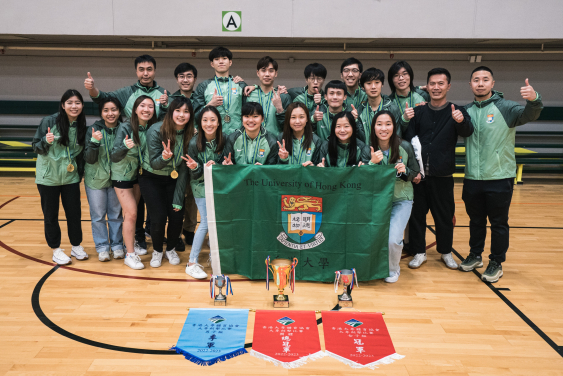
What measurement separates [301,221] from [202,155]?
107cm

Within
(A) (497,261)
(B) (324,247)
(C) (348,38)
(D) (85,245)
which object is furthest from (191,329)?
(C) (348,38)

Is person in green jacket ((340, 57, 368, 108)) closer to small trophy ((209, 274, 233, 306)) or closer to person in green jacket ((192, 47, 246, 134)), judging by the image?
person in green jacket ((192, 47, 246, 134))

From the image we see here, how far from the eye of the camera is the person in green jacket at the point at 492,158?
3.80 m

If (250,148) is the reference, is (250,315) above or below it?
below

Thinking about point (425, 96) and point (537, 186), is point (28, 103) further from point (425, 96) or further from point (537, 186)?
point (537, 186)

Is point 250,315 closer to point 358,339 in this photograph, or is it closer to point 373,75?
point 358,339

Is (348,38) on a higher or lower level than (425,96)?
higher

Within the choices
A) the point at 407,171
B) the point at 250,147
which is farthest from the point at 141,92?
the point at 407,171

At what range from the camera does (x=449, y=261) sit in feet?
14.2

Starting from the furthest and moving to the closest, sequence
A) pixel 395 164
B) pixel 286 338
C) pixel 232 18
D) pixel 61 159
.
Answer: pixel 232 18 < pixel 61 159 < pixel 395 164 < pixel 286 338

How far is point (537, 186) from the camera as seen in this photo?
8.67 meters

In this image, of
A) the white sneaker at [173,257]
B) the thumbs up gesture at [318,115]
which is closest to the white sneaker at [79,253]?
the white sneaker at [173,257]

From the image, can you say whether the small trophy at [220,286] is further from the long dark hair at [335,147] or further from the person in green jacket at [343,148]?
the long dark hair at [335,147]

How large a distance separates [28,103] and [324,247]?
8.05 metres
